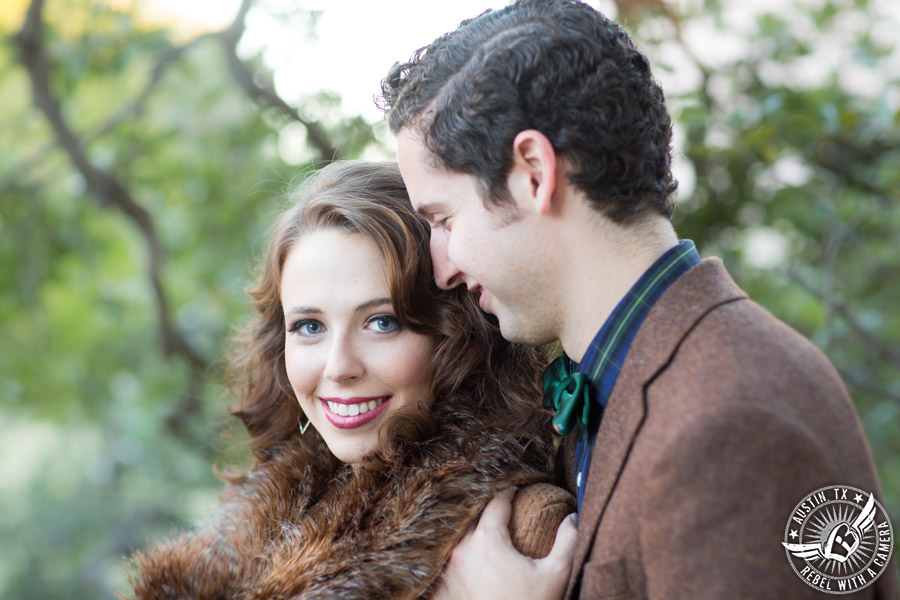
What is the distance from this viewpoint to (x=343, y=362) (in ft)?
7.21

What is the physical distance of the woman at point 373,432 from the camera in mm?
2016

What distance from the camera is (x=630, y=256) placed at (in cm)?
181

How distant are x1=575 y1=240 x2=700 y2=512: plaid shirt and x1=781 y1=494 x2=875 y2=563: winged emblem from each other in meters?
0.52

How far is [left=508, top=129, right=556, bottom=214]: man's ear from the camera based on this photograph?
175 centimetres

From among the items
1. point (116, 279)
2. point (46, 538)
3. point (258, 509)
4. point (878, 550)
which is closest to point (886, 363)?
point (878, 550)

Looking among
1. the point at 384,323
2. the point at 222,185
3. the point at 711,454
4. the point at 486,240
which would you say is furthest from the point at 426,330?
the point at 222,185

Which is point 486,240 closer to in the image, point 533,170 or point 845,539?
point 533,170

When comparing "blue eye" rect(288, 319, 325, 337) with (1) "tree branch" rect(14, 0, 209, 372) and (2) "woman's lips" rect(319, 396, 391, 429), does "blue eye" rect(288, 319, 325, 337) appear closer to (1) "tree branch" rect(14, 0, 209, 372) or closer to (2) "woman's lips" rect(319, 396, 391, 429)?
(2) "woman's lips" rect(319, 396, 391, 429)

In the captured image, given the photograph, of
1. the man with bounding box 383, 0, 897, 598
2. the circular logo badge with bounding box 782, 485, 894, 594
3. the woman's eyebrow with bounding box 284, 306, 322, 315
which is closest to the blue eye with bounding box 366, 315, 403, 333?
the woman's eyebrow with bounding box 284, 306, 322, 315

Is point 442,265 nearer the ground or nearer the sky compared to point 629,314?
nearer the sky

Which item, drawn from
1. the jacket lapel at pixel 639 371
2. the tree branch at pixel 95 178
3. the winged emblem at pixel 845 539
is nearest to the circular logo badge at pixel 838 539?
the winged emblem at pixel 845 539

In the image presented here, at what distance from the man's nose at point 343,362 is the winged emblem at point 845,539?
1.20 m

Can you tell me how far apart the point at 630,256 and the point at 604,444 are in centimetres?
42

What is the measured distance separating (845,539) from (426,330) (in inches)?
45.0
